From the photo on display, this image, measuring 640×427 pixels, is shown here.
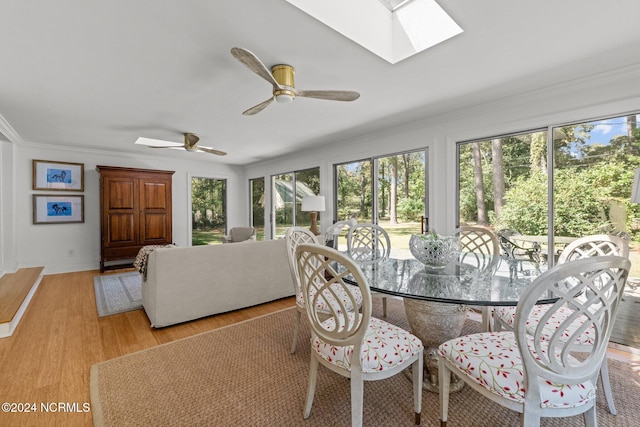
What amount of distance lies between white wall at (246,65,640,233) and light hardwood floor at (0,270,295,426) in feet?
7.88

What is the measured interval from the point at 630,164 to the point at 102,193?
703cm

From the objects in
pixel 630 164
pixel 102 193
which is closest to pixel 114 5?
pixel 630 164

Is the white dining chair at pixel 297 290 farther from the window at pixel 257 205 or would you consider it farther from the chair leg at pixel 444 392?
the window at pixel 257 205

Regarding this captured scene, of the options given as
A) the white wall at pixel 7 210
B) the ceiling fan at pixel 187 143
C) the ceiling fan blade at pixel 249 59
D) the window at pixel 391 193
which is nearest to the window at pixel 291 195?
the window at pixel 391 193

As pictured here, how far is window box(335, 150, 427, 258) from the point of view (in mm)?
3908

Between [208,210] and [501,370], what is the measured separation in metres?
7.00

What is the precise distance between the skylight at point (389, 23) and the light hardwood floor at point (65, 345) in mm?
2731

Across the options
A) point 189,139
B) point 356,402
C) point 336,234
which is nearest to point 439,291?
point 356,402

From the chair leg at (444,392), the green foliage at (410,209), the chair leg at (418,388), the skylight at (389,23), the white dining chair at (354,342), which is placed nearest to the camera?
the white dining chair at (354,342)

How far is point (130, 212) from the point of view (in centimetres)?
524

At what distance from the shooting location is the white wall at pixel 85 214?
475 cm

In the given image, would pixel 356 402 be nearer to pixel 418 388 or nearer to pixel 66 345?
pixel 418 388

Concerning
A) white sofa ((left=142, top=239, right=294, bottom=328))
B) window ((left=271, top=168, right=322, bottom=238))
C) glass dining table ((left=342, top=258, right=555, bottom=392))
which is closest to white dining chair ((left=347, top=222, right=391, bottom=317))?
glass dining table ((left=342, top=258, right=555, bottom=392))

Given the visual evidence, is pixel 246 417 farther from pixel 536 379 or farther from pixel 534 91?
pixel 534 91
